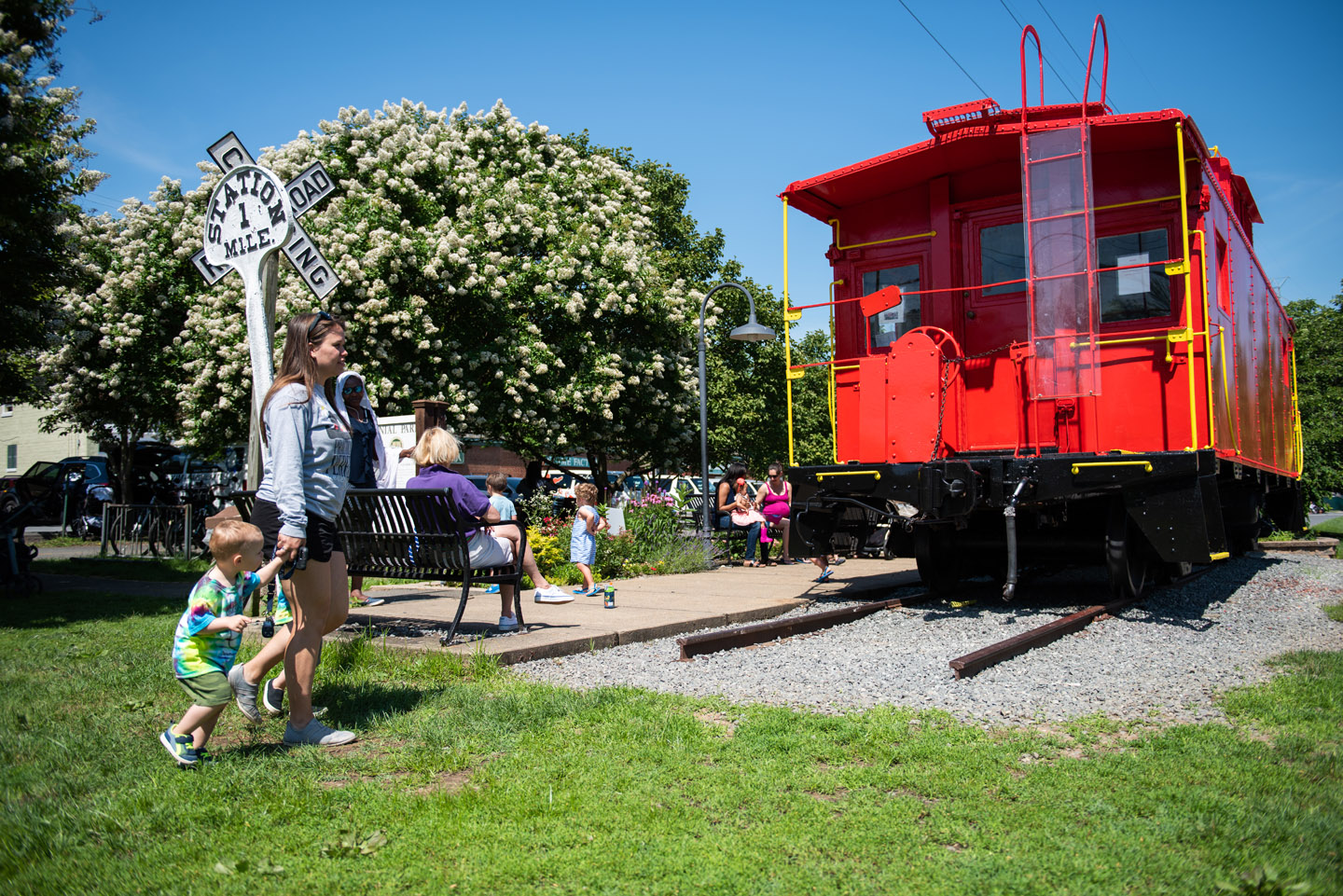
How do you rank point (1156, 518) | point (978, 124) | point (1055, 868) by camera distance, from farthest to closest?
point (978, 124) → point (1156, 518) → point (1055, 868)

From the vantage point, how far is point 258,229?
7113mm

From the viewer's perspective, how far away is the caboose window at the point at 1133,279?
25.2ft

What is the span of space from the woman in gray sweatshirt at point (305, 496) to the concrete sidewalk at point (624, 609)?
5.63 ft

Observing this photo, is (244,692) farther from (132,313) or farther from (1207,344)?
(132,313)

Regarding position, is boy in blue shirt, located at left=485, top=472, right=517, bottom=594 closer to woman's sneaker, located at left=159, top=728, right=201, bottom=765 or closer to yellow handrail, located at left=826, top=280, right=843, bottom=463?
yellow handrail, located at left=826, top=280, right=843, bottom=463

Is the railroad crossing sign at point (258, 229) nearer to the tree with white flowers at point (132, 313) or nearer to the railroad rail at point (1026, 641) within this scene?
the railroad rail at point (1026, 641)

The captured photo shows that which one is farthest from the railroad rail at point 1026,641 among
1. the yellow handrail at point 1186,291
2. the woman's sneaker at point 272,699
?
the woman's sneaker at point 272,699

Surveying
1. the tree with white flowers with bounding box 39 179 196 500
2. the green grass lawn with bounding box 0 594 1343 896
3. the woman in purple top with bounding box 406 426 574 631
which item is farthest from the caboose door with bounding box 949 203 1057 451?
the tree with white flowers with bounding box 39 179 196 500

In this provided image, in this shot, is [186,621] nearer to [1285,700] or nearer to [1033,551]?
[1285,700]

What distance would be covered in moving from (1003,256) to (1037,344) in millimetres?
1153

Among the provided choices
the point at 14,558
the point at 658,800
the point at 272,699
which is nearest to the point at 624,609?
the point at 272,699

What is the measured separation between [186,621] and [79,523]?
21.9 m

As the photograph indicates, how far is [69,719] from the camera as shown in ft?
14.2

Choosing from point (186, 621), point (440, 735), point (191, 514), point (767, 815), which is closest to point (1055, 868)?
point (767, 815)
